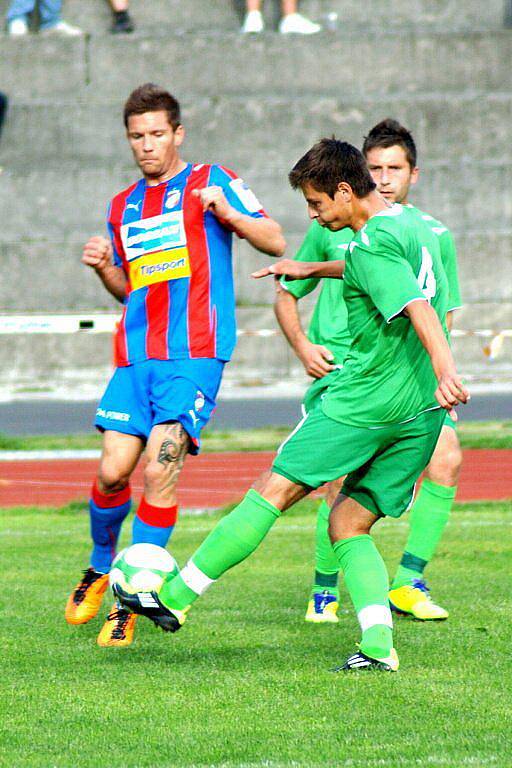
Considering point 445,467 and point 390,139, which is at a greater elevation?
point 390,139

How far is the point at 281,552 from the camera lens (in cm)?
802

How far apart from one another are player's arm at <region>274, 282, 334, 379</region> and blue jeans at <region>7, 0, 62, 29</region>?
1947cm

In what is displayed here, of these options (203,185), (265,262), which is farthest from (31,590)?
(265,262)

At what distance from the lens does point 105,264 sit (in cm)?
613

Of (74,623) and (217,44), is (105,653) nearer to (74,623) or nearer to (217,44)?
(74,623)

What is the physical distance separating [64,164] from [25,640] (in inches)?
728

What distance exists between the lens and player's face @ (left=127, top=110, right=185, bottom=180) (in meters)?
5.98

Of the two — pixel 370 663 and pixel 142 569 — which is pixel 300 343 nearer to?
pixel 142 569

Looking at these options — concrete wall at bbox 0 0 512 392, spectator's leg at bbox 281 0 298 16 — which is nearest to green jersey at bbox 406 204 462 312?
concrete wall at bbox 0 0 512 392

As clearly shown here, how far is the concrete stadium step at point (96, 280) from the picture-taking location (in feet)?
73.0

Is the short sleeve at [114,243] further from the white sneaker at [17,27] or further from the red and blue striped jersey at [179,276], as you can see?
the white sneaker at [17,27]

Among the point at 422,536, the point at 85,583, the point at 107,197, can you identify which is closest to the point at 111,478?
the point at 85,583

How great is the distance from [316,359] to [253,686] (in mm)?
1902

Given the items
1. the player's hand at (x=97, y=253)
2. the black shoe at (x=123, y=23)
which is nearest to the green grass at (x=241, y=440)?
the player's hand at (x=97, y=253)
